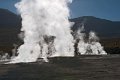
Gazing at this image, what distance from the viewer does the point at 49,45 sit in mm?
107562

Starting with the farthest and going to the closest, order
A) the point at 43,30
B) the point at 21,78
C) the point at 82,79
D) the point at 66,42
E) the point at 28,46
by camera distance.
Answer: the point at 66,42 → the point at 43,30 → the point at 28,46 → the point at 21,78 → the point at 82,79

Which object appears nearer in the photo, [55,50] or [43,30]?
[43,30]

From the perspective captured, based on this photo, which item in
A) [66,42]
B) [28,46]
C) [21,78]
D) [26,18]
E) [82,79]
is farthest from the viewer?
[66,42]

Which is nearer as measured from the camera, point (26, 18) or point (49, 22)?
point (26, 18)

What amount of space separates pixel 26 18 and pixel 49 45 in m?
22.0

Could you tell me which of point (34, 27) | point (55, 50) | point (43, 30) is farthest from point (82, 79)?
point (55, 50)

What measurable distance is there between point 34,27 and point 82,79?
159 ft

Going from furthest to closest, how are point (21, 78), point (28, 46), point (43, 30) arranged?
point (43, 30), point (28, 46), point (21, 78)

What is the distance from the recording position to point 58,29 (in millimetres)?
99188

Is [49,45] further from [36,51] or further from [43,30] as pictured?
[36,51]

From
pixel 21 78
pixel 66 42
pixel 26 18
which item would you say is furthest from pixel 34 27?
pixel 21 78

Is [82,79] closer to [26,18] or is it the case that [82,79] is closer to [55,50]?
[26,18]

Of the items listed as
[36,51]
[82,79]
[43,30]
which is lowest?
[82,79]

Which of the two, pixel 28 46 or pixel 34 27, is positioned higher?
pixel 34 27
